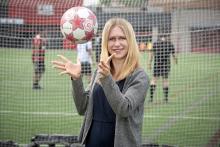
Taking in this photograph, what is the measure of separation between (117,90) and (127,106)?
0.39ft

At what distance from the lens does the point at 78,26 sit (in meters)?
3.82

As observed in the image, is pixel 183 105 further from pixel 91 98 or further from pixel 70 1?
pixel 91 98

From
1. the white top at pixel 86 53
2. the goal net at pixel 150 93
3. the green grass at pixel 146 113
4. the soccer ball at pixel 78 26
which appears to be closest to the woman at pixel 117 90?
the soccer ball at pixel 78 26

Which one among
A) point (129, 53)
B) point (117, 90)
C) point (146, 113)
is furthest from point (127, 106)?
point (146, 113)

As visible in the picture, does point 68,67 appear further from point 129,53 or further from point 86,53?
point 86,53

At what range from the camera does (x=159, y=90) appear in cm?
1220

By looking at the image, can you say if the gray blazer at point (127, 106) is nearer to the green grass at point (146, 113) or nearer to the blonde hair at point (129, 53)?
the blonde hair at point (129, 53)

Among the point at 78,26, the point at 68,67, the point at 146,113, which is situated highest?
the point at 78,26

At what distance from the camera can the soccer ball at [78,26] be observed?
A: 3805 millimetres

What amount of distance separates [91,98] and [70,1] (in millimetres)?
5485

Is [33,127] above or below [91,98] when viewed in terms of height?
below

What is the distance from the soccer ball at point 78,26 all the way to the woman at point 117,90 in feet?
2.78

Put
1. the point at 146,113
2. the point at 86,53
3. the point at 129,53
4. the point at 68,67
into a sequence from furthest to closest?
the point at 86,53
the point at 146,113
the point at 68,67
the point at 129,53

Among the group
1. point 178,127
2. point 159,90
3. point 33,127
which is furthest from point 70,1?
point 159,90
